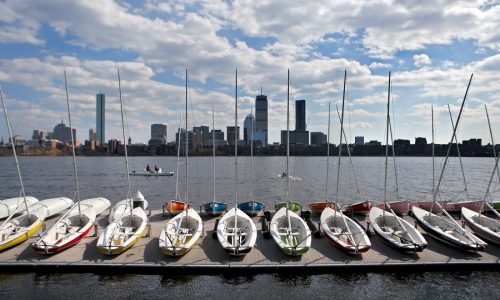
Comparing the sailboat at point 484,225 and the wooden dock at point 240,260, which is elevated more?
the sailboat at point 484,225

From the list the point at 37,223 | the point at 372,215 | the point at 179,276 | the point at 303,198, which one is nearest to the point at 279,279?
the point at 179,276

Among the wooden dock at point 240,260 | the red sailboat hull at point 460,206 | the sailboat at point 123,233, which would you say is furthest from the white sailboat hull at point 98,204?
the red sailboat hull at point 460,206

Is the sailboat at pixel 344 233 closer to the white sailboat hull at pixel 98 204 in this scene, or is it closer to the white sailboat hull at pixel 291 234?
the white sailboat hull at pixel 291 234

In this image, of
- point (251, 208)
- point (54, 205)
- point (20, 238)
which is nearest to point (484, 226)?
point (251, 208)

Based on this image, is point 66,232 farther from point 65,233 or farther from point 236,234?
point 236,234

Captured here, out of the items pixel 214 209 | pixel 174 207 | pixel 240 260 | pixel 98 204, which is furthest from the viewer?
pixel 98 204

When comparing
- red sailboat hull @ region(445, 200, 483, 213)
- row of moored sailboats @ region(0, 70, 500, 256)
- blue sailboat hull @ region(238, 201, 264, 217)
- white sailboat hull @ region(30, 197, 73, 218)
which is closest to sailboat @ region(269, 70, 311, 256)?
row of moored sailboats @ region(0, 70, 500, 256)

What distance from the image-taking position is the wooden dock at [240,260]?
1573 centimetres

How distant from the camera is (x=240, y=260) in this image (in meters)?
16.5

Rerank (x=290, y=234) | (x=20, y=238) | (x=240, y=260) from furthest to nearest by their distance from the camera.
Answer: (x=290, y=234), (x=20, y=238), (x=240, y=260)

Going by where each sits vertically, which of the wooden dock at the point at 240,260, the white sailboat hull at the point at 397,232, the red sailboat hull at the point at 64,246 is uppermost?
the white sailboat hull at the point at 397,232

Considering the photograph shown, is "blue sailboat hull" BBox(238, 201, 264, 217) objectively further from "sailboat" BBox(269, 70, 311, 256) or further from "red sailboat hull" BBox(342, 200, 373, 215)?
"red sailboat hull" BBox(342, 200, 373, 215)

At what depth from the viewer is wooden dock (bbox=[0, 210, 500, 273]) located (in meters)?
15.7

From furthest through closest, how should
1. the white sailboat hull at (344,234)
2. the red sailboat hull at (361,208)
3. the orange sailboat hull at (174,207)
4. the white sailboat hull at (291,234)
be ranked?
the red sailboat hull at (361,208), the orange sailboat hull at (174,207), the white sailboat hull at (344,234), the white sailboat hull at (291,234)
